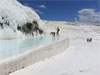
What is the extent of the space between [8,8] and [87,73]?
8.36 m

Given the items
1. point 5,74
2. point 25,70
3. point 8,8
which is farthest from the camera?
point 8,8

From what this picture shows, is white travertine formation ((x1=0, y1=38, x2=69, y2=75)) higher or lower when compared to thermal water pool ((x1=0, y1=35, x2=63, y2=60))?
lower

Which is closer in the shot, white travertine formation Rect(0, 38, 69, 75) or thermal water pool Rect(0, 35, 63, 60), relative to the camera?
white travertine formation Rect(0, 38, 69, 75)

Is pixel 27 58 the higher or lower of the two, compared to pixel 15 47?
lower

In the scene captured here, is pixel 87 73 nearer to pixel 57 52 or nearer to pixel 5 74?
pixel 5 74

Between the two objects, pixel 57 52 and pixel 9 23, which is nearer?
pixel 57 52

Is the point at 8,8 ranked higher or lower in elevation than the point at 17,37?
higher

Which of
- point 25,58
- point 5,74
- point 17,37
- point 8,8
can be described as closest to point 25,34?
point 17,37

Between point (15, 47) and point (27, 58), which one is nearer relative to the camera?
point (27, 58)

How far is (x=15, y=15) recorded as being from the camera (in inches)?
452

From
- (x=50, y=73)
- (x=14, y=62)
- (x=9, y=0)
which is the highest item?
(x=9, y=0)

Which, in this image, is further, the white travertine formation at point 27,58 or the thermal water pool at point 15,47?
the thermal water pool at point 15,47

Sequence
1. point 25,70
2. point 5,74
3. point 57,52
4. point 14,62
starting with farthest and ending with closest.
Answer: point 57,52 → point 25,70 → point 14,62 → point 5,74

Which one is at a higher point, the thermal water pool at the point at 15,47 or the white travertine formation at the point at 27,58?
the thermal water pool at the point at 15,47
